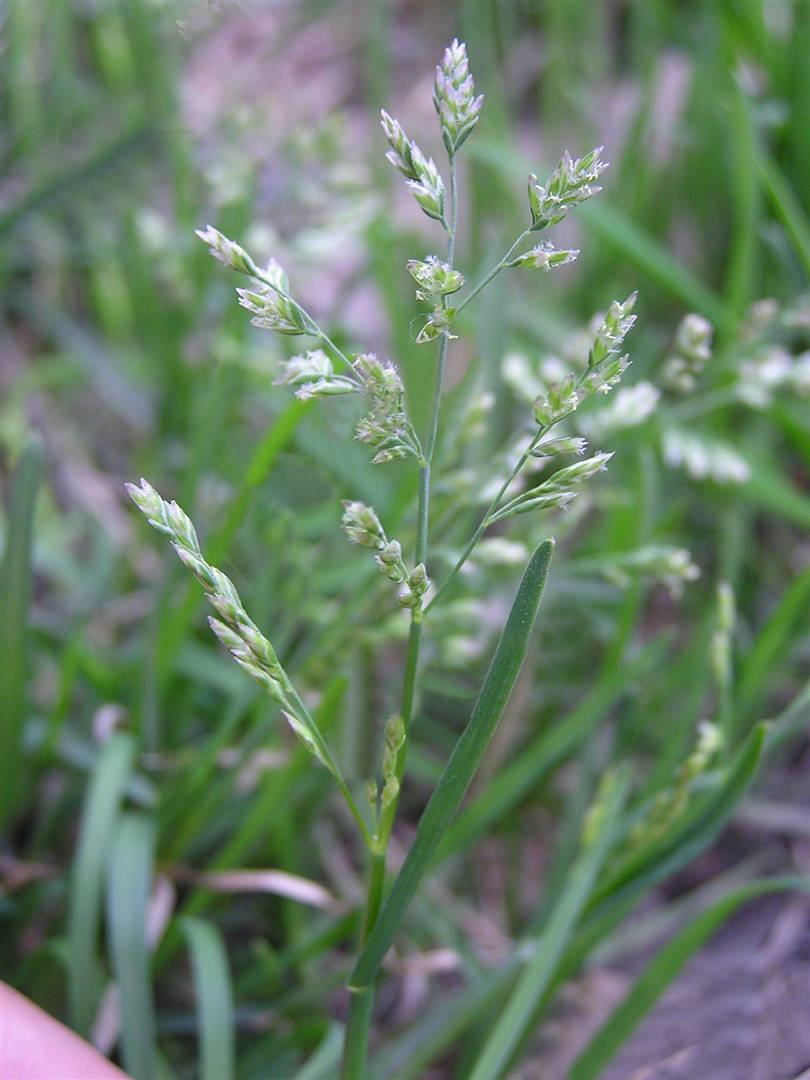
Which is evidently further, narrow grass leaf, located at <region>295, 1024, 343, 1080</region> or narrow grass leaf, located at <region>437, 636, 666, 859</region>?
narrow grass leaf, located at <region>437, 636, 666, 859</region>

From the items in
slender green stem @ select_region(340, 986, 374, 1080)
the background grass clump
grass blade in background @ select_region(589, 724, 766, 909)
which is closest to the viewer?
slender green stem @ select_region(340, 986, 374, 1080)

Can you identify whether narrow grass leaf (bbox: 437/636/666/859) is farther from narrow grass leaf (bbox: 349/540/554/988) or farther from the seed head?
the seed head

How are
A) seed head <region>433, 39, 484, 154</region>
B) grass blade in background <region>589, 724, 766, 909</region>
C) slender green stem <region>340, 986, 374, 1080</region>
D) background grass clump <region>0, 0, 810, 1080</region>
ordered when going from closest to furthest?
1. seed head <region>433, 39, 484, 154</region>
2. slender green stem <region>340, 986, 374, 1080</region>
3. grass blade in background <region>589, 724, 766, 909</region>
4. background grass clump <region>0, 0, 810, 1080</region>

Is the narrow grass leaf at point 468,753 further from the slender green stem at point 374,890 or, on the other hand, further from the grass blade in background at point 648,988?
the grass blade in background at point 648,988

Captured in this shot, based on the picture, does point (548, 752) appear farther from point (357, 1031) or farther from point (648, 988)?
point (357, 1031)

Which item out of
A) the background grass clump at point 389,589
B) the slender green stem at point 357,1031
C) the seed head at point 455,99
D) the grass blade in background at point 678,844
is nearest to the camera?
the seed head at point 455,99

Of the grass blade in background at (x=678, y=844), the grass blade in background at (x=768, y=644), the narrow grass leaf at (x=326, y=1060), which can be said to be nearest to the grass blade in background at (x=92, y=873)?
the narrow grass leaf at (x=326, y=1060)

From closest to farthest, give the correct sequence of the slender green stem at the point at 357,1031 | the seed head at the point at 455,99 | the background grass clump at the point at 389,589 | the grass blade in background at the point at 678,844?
1. the seed head at the point at 455,99
2. the slender green stem at the point at 357,1031
3. the grass blade in background at the point at 678,844
4. the background grass clump at the point at 389,589

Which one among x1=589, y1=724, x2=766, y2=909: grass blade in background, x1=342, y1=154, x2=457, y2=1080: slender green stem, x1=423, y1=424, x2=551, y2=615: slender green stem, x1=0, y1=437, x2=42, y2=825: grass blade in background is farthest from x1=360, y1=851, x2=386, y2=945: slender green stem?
x1=0, y1=437, x2=42, y2=825: grass blade in background
